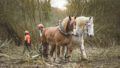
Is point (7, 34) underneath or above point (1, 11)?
underneath

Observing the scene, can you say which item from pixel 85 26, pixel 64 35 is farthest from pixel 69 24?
pixel 85 26

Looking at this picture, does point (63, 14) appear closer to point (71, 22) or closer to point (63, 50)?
point (63, 50)

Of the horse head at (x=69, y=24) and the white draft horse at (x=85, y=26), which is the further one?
the white draft horse at (x=85, y=26)

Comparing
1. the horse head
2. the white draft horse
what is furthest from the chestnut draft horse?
the white draft horse

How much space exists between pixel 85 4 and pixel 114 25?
121cm

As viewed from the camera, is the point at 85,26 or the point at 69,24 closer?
the point at 69,24

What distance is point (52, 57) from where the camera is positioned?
3.58m

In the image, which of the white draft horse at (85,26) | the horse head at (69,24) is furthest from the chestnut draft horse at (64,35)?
the white draft horse at (85,26)

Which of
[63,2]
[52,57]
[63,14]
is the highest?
[63,2]

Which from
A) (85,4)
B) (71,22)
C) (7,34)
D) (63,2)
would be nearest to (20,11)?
(7,34)

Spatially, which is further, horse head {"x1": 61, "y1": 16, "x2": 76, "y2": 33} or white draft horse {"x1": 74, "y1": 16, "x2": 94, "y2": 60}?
white draft horse {"x1": 74, "y1": 16, "x2": 94, "y2": 60}

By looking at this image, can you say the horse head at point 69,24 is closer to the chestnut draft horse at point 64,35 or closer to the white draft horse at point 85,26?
the chestnut draft horse at point 64,35

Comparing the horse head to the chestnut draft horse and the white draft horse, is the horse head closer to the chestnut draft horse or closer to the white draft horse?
the chestnut draft horse

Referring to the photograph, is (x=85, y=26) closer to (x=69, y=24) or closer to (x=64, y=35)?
(x=69, y=24)
